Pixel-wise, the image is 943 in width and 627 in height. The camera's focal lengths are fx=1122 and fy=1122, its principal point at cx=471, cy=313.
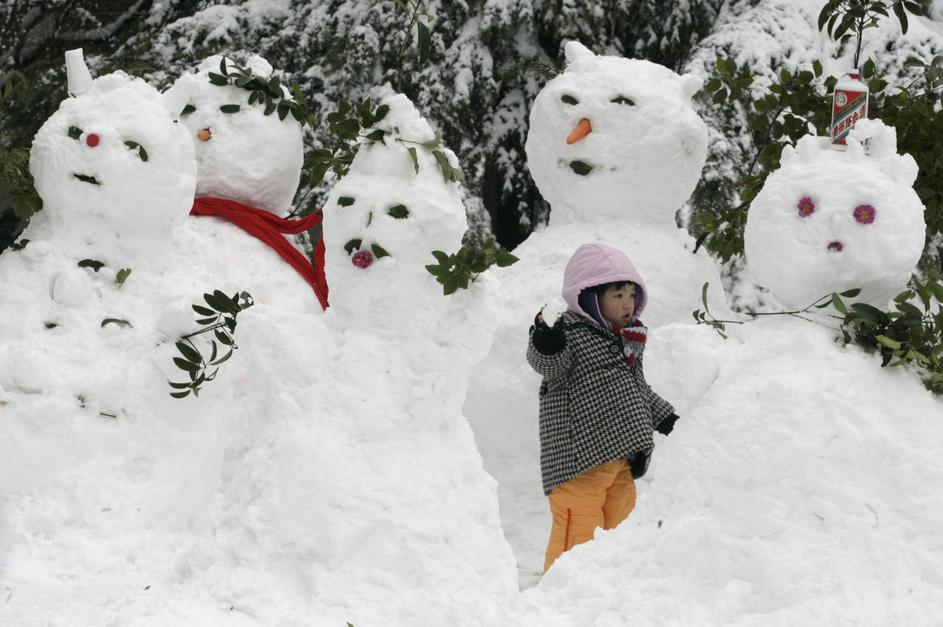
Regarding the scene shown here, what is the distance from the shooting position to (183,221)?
3.40 metres

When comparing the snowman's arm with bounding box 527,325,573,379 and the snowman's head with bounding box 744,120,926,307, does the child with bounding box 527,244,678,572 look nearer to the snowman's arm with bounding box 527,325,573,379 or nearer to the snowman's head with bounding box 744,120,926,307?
the snowman's arm with bounding box 527,325,573,379

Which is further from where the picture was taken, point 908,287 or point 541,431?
point 541,431

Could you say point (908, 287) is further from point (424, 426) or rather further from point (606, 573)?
point (424, 426)

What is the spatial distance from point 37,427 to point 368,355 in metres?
1.00

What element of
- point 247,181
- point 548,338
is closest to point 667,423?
point 548,338

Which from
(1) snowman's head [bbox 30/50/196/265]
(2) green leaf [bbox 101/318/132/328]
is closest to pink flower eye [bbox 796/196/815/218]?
(1) snowman's head [bbox 30/50/196/265]

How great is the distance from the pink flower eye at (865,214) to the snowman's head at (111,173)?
189cm

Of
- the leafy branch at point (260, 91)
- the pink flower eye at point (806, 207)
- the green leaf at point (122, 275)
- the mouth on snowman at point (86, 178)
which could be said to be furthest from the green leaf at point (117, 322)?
the pink flower eye at point (806, 207)

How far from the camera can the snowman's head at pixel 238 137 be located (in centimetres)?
365

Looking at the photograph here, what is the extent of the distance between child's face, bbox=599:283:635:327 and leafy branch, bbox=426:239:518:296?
2.27ft

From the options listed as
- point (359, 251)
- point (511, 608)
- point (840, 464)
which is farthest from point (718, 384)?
point (359, 251)

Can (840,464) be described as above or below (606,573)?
above

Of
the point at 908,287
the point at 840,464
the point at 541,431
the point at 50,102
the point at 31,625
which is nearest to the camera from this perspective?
the point at 840,464

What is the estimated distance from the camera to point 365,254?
2629 mm
